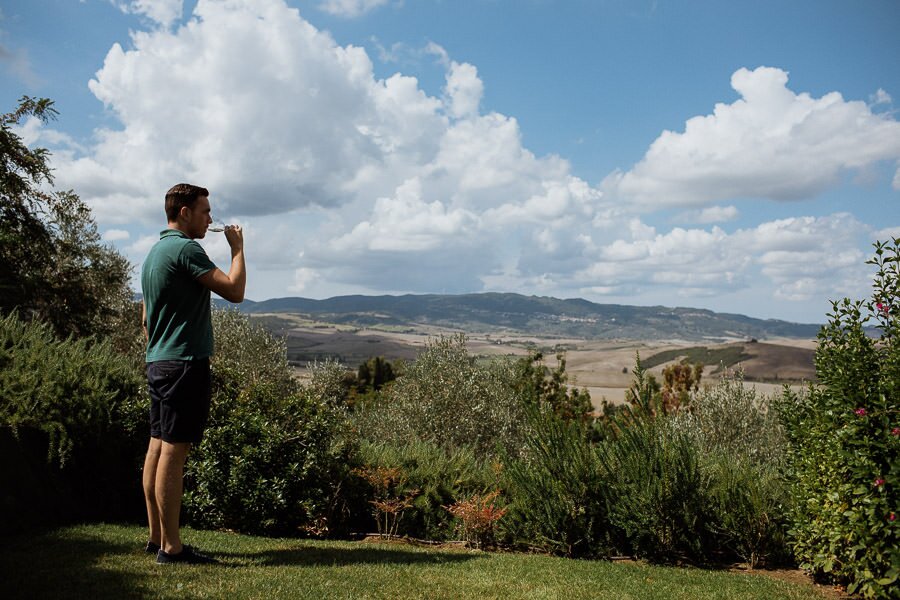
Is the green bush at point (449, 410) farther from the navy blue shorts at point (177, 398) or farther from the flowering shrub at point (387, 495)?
the navy blue shorts at point (177, 398)

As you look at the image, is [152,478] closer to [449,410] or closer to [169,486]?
[169,486]

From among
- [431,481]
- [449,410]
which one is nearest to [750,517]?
[431,481]

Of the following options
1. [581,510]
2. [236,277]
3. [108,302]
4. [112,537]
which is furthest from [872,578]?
[108,302]

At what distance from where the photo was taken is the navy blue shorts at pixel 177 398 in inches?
201

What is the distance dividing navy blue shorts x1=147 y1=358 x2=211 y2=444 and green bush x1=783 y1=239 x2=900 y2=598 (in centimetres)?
587

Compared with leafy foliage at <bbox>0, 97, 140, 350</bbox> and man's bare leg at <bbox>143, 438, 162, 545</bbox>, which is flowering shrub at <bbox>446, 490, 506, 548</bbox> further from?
leafy foliage at <bbox>0, 97, 140, 350</bbox>

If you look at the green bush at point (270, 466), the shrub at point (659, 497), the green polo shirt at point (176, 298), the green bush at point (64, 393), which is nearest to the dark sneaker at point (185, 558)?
the green polo shirt at point (176, 298)

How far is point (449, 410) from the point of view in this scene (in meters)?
26.8

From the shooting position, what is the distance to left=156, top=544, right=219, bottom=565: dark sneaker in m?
5.28

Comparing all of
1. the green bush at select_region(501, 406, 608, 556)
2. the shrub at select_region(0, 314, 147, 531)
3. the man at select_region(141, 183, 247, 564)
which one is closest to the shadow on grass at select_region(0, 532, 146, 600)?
the man at select_region(141, 183, 247, 564)

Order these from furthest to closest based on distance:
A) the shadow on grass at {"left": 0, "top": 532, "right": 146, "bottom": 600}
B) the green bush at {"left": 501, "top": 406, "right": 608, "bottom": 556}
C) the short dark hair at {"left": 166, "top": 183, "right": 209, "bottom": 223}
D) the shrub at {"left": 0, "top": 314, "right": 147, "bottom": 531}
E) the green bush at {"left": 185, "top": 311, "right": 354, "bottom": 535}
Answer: the green bush at {"left": 501, "top": 406, "right": 608, "bottom": 556} → the green bush at {"left": 185, "top": 311, "right": 354, "bottom": 535} → the shrub at {"left": 0, "top": 314, "right": 147, "bottom": 531} → the short dark hair at {"left": 166, "top": 183, "right": 209, "bottom": 223} → the shadow on grass at {"left": 0, "top": 532, "right": 146, "bottom": 600}

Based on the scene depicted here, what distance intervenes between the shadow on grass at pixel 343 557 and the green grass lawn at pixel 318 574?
1cm

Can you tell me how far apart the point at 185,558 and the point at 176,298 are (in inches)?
92.0

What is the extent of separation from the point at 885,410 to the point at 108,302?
35.9 m
